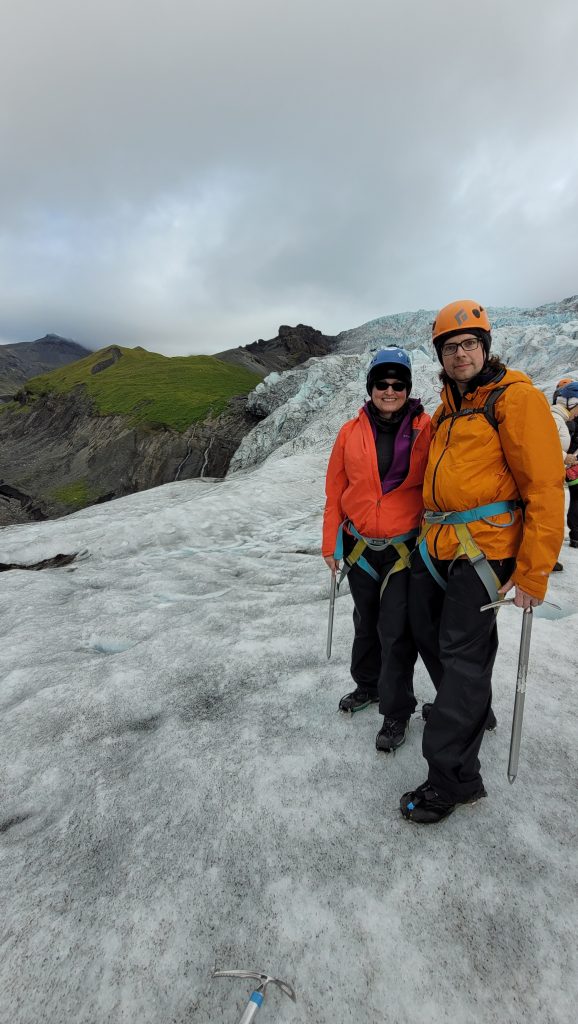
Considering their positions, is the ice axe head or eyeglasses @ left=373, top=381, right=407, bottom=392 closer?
the ice axe head

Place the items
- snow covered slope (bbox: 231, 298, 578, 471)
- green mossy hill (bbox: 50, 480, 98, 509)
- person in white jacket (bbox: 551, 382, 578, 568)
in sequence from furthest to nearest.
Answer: green mossy hill (bbox: 50, 480, 98, 509), snow covered slope (bbox: 231, 298, 578, 471), person in white jacket (bbox: 551, 382, 578, 568)

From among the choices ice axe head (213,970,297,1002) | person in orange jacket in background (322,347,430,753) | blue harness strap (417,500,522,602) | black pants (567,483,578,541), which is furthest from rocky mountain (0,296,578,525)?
ice axe head (213,970,297,1002)

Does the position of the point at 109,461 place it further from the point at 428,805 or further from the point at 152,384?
the point at 428,805

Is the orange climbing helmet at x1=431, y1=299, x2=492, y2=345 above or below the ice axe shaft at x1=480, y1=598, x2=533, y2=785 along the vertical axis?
above

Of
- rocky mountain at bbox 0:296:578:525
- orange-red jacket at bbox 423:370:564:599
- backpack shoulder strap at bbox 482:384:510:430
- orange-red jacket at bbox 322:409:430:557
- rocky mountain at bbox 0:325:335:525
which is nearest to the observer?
orange-red jacket at bbox 423:370:564:599

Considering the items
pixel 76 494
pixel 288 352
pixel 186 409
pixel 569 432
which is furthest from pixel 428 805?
pixel 288 352

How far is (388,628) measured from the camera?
162 inches

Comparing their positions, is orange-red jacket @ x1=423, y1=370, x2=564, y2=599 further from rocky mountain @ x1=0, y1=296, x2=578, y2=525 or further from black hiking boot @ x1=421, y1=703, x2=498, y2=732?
rocky mountain @ x1=0, y1=296, x2=578, y2=525

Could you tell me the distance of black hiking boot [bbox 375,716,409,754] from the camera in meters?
4.25

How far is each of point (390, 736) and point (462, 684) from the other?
1235 millimetres

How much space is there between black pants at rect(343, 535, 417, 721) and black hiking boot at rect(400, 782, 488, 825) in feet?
2.52

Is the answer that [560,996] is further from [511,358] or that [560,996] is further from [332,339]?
[332,339]

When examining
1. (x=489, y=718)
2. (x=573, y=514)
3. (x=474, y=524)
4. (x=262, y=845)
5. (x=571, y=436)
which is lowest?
(x=262, y=845)

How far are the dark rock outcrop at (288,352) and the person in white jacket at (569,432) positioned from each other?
261 ft
